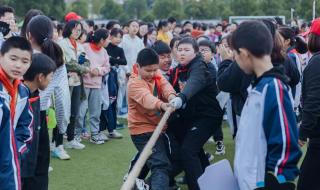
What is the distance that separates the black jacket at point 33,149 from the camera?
4.02 metres

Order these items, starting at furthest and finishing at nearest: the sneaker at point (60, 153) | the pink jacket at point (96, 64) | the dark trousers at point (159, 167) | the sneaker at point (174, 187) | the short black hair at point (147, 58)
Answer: the pink jacket at point (96, 64) → the sneaker at point (60, 153) → the sneaker at point (174, 187) → the short black hair at point (147, 58) → the dark trousers at point (159, 167)

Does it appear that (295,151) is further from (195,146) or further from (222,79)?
(195,146)

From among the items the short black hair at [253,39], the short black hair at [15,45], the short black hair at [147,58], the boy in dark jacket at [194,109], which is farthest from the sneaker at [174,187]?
the short black hair at [253,39]

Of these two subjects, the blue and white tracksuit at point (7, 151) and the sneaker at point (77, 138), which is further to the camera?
the sneaker at point (77, 138)

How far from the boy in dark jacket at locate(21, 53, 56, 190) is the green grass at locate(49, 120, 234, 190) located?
149 cm

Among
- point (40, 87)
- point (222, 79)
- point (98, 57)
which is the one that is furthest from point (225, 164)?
point (98, 57)

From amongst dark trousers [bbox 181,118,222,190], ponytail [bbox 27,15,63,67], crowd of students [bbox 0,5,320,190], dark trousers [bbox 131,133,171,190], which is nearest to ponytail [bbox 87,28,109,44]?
crowd of students [bbox 0,5,320,190]

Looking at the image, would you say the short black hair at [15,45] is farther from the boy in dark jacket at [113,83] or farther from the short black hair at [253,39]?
the boy in dark jacket at [113,83]

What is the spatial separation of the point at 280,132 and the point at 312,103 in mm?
Result: 1227

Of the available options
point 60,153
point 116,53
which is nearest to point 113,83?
point 116,53

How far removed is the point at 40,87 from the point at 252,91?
80.5 inches

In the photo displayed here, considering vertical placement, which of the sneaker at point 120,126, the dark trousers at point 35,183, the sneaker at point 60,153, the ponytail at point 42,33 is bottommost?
the sneaker at point 120,126

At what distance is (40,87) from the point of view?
4.23 meters

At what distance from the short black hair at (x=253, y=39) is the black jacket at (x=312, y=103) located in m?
1.17
